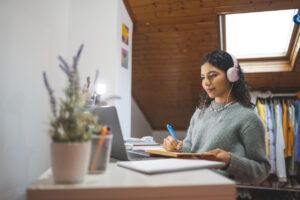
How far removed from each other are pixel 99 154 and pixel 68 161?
11 cm

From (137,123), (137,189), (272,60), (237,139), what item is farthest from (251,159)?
(137,123)

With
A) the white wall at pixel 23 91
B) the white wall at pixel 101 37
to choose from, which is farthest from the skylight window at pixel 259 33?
the white wall at pixel 23 91

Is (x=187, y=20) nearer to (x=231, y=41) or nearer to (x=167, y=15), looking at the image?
(x=167, y=15)

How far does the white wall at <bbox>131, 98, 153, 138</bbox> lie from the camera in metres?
4.30

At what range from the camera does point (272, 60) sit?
3.38m

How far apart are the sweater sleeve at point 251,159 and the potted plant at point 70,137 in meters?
0.62

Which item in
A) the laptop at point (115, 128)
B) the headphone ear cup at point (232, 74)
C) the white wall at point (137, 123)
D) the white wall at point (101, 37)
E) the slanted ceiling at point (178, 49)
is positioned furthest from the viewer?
the white wall at point (137, 123)

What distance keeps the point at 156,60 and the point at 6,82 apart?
244 centimetres

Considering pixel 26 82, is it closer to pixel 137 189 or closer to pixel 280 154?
pixel 137 189

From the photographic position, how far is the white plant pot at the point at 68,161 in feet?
1.96

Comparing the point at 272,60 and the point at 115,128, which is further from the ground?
the point at 272,60

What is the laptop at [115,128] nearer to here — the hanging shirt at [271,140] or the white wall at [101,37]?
the white wall at [101,37]

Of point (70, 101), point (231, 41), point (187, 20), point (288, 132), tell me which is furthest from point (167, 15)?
point (70, 101)

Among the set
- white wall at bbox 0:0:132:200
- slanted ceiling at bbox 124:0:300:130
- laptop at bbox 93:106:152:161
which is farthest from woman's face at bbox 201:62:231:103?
slanted ceiling at bbox 124:0:300:130
